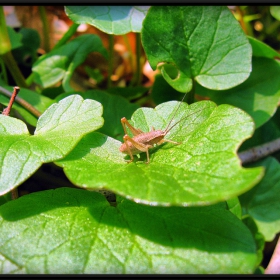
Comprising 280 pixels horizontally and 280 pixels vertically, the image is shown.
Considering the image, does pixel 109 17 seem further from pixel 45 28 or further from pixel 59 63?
pixel 45 28

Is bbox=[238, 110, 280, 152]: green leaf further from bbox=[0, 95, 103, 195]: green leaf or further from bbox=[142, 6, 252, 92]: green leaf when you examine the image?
bbox=[0, 95, 103, 195]: green leaf

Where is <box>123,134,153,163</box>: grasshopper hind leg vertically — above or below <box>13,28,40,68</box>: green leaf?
below

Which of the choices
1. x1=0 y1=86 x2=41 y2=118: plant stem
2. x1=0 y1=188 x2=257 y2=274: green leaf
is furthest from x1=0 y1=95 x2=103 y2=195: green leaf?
x1=0 y1=86 x2=41 y2=118: plant stem

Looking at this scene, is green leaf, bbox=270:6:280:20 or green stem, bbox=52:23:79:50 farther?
green stem, bbox=52:23:79:50

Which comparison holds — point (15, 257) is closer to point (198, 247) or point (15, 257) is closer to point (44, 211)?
point (44, 211)

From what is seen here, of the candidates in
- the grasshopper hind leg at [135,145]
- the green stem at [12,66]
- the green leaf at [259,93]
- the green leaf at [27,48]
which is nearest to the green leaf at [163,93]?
the green leaf at [259,93]

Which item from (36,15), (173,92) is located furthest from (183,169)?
(36,15)
